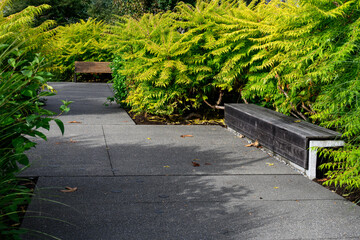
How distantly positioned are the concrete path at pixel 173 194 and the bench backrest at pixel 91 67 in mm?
9787

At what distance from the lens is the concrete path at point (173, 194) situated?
3564 millimetres

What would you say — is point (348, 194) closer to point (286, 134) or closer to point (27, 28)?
point (286, 134)

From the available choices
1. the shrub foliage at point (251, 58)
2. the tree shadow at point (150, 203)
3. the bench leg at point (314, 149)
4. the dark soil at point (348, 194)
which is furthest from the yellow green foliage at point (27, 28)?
the dark soil at point (348, 194)

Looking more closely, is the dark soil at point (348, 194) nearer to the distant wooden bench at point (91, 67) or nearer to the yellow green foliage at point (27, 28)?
the yellow green foliage at point (27, 28)

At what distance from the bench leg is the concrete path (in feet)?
0.54

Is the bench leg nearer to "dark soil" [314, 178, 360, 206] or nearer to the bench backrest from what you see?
"dark soil" [314, 178, 360, 206]

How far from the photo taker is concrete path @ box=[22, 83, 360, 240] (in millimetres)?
3564

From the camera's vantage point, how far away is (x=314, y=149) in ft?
16.0

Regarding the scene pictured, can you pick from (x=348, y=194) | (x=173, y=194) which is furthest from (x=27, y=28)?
(x=348, y=194)

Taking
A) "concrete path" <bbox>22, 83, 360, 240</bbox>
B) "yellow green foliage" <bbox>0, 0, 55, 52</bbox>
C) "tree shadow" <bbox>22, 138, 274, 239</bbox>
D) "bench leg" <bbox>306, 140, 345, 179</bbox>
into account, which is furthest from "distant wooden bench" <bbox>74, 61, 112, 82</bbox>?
"bench leg" <bbox>306, 140, 345, 179</bbox>

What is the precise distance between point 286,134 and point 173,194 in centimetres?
191

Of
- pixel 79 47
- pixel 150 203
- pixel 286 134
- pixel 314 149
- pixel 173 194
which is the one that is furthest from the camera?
pixel 79 47

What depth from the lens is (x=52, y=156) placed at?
5.66m

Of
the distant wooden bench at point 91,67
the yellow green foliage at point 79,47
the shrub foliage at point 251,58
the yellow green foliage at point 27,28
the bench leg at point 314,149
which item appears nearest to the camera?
the bench leg at point 314,149
